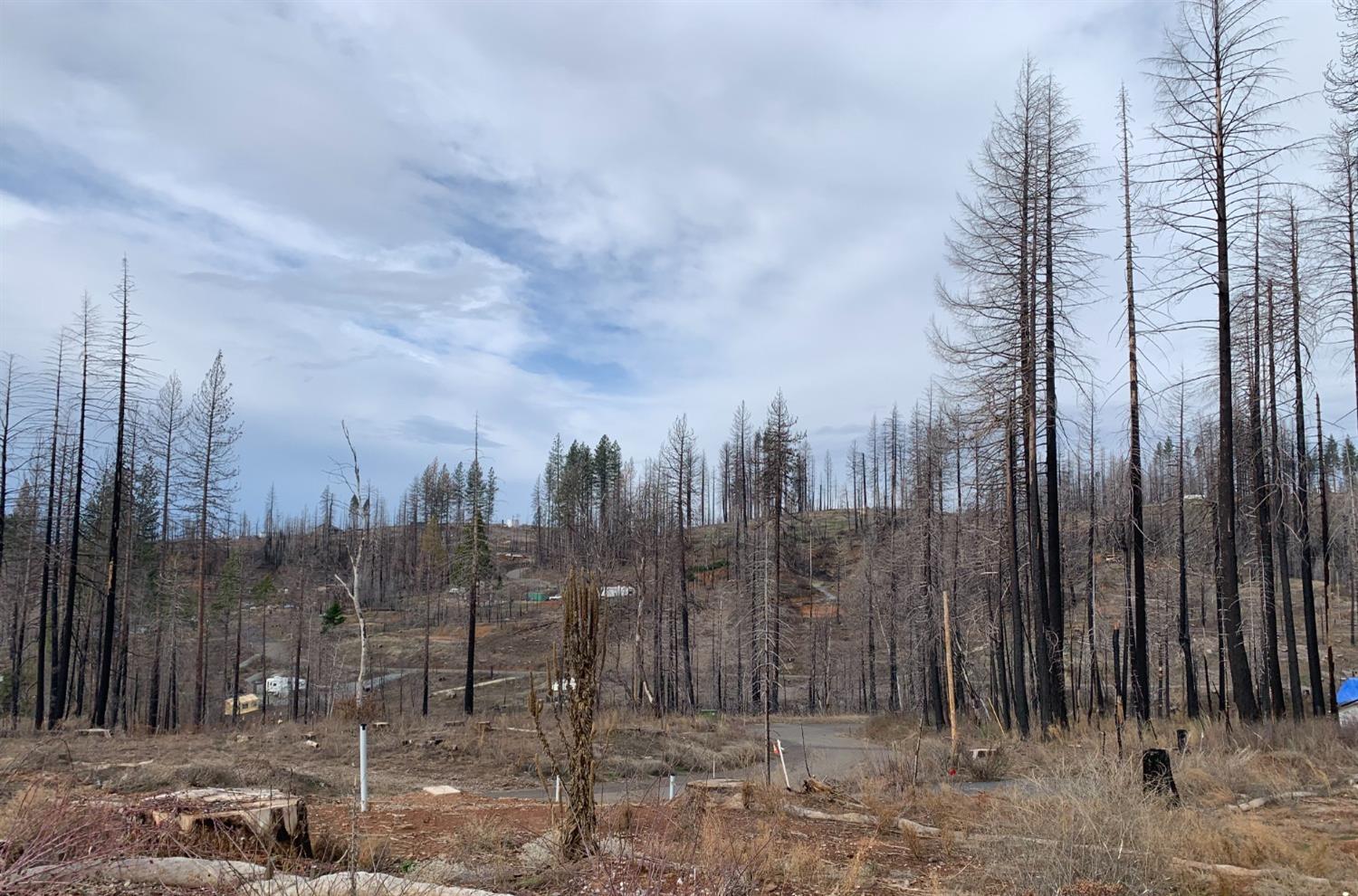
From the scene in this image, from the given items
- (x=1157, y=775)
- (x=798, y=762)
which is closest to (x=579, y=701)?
(x=1157, y=775)

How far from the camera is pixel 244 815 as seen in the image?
6.46 metres

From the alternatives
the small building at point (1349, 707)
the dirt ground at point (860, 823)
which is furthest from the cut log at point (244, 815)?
the small building at point (1349, 707)

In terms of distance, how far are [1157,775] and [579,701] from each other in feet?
23.3

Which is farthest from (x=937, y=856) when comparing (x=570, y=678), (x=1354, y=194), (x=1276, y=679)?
(x=1354, y=194)

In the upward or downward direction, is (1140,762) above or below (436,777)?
above

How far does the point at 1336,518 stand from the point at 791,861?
3248 centimetres

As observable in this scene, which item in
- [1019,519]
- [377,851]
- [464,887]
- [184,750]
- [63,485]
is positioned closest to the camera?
[464,887]

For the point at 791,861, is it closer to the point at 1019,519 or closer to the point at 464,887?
the point at 464,887

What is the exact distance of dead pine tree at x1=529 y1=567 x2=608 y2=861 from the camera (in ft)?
22.6

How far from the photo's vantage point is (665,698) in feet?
156

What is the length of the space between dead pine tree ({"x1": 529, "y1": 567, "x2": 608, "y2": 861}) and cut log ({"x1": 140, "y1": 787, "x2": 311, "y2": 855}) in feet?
6.50

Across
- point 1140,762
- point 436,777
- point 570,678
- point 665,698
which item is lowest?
point 665,698

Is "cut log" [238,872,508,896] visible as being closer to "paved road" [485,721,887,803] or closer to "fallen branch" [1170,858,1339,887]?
"paved road" [485,721,887,803]

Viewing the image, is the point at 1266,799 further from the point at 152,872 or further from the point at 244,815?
the point at 152,872
